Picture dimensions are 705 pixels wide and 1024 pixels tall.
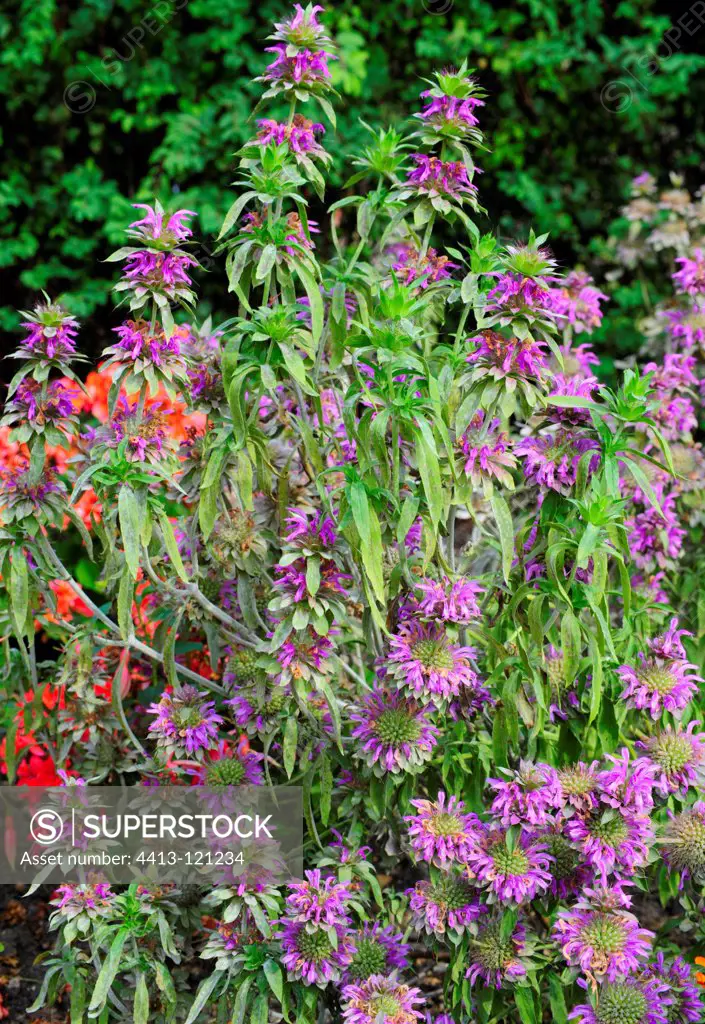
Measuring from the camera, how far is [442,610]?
80.8 inches

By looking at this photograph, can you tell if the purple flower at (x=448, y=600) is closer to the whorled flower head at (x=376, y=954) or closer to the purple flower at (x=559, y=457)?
the purple flower at (x=559, y=457)

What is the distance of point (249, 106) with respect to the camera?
4531 millimetres

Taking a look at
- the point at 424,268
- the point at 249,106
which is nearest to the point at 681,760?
the point at 424,268

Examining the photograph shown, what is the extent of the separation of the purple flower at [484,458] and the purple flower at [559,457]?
0.12ft

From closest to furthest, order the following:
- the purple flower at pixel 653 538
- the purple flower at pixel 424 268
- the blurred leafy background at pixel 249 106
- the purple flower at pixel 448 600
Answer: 1. the purple flower at pixel 448 600
2. the purple flower at pixel 424 268
3. the purple flower at pixel 653 538
4. the blurred leafy background at pixel 249 106

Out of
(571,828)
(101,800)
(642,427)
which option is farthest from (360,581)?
(642,427)

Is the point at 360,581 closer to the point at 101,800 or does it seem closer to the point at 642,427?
the point at 101,800

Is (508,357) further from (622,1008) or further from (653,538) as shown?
(622,1008)

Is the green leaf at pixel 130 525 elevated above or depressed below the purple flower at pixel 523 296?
below

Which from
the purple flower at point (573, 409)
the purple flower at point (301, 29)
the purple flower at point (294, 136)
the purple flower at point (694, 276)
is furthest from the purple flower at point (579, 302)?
the purple flower at point (301, 29)

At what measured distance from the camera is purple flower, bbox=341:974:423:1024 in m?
2.00

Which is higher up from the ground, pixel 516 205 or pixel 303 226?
pixel 516 205

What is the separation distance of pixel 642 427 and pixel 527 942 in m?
1.32

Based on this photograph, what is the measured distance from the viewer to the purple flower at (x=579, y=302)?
2826 millimetres
